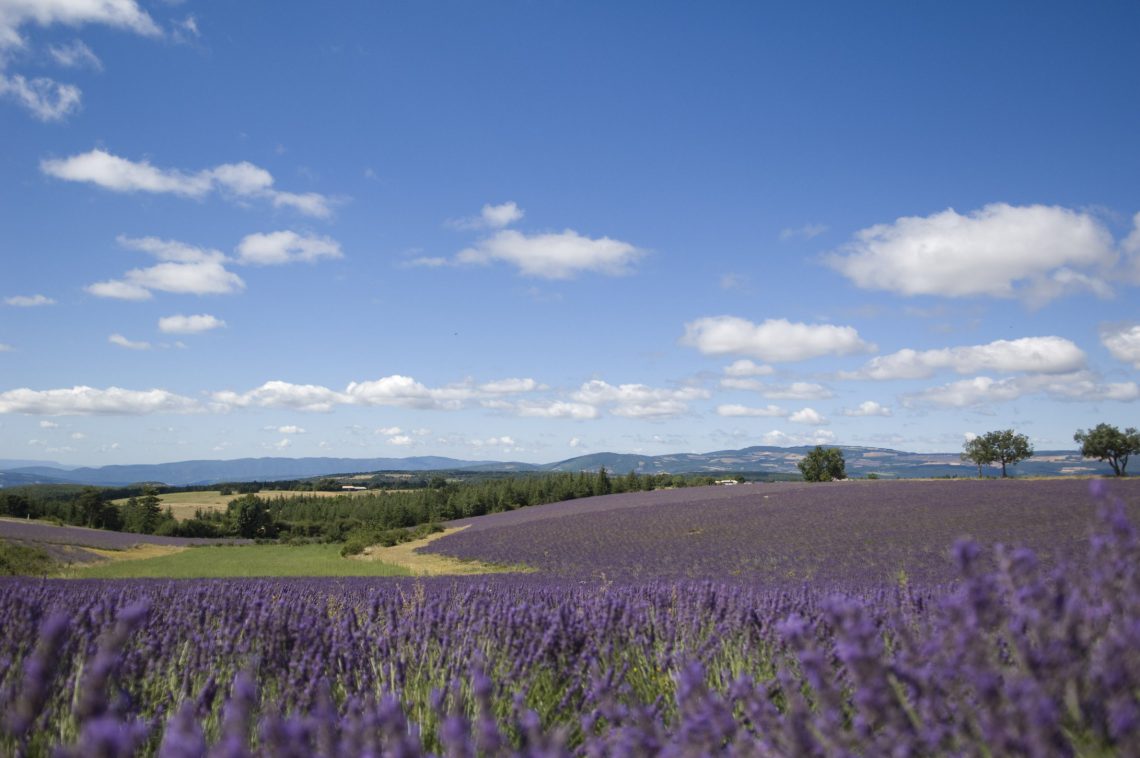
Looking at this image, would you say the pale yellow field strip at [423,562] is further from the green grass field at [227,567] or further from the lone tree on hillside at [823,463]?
the lone tree on hillside at [823,463]

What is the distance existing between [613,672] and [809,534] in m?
17.8

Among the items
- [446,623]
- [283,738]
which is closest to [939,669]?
[283,738]

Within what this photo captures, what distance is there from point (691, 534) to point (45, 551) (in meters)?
20.8

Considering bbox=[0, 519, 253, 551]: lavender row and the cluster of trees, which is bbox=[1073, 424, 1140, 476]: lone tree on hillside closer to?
the cluster of trees

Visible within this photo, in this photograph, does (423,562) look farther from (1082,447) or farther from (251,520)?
(1082,447)

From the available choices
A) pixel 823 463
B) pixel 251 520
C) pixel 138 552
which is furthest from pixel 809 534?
pixel 823 463

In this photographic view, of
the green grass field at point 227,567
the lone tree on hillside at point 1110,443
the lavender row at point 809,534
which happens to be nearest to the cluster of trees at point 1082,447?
the lone tree on hillside at point 1110,443

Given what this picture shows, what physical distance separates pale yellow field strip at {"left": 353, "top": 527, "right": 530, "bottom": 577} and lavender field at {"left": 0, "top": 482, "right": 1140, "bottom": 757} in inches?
429

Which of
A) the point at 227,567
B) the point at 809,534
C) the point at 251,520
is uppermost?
the point at 809,534

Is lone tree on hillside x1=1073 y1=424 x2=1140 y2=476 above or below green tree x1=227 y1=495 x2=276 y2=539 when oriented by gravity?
above

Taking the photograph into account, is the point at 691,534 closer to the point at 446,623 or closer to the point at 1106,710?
the point at 446,623

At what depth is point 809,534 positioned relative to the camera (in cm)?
1952

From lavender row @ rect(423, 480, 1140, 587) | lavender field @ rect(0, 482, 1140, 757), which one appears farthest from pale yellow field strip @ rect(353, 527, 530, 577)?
lavender field @ rect(0, 482, 1140, 757)

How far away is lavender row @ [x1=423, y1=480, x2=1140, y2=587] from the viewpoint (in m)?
13.1
